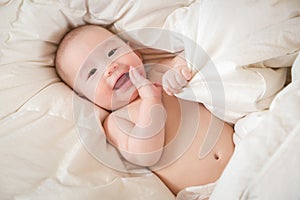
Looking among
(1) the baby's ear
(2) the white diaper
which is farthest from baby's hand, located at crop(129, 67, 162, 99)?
(2) the white diaper

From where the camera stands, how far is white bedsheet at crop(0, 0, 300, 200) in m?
0.64

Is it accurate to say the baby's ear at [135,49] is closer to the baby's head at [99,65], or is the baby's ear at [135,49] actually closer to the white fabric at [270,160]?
the baby's head at [99,65]

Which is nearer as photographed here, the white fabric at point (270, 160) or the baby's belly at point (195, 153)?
the white fabric at point (270, 160)

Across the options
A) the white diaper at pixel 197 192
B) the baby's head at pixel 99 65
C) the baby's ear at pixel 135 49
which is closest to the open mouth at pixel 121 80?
the baby's head at pixel 99 65

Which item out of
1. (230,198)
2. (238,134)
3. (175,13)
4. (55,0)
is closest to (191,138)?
(238,134)

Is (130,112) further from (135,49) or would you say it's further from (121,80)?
(135,49)

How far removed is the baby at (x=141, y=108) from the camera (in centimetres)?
78

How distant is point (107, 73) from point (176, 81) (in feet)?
0.53

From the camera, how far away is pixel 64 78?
936mm

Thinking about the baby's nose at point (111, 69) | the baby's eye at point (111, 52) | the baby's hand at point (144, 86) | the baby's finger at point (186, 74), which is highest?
the baby's eye at point (111, 52)

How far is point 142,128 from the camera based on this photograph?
0.79 m

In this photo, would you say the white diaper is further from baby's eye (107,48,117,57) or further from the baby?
baby's eye (107,48,117,57)

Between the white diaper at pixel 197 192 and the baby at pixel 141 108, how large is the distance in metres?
0.02

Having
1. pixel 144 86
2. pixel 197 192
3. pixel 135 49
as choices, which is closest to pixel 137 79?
pixel 144 86
